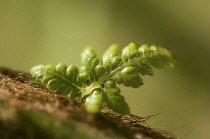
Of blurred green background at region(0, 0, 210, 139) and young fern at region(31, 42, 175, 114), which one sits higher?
blurred green background at region(0, 0, 210, 139)

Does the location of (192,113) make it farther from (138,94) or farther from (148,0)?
(148,0)

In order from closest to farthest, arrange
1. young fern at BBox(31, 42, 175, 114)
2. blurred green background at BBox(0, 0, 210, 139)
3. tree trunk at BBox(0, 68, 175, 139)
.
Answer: tree trunk at BBox(0, 68, 175, 139)
young fern at BBox(31, 42, 175, 114)
blurred green background at BBox(0, 0, 210, 139)

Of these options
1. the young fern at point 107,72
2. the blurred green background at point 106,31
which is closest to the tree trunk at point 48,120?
the young fern at point 107,72

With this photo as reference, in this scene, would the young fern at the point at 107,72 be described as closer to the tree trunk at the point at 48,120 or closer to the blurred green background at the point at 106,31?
Result: the tree trunk at the point at 48,120

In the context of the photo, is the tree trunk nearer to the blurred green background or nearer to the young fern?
the young fern

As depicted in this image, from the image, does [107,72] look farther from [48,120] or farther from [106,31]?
[106,31]

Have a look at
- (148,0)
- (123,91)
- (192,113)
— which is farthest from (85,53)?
(148,0)

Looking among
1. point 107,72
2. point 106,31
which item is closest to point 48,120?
point 107,72

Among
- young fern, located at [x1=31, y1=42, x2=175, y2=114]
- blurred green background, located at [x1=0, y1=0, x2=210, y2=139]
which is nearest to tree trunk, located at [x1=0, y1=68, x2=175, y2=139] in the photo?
young fern, located at [x1=31, y1=42, x2=175, y2=114]
